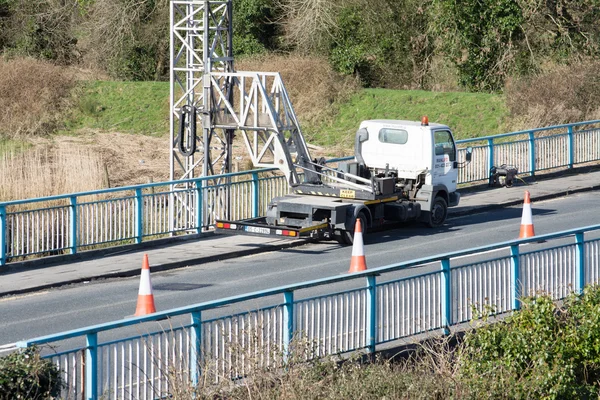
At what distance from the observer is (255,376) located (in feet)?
30.9

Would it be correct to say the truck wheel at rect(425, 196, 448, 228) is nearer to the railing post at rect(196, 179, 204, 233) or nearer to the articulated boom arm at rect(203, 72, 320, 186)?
the articulated boom arm at rect(203, 72, 320, 186)

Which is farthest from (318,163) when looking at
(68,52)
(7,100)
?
(68,52)

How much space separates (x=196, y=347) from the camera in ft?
31.1

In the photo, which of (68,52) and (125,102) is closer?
(125,102)

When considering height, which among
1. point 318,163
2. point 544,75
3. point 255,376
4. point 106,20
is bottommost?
point 255,376

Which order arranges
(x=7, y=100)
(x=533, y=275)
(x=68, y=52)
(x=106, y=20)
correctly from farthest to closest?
(x=68, y=52) → (x=106, y=20) → (x=7, y=100) → (x=533, y=275)

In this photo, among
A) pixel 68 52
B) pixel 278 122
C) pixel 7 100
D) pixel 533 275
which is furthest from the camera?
pixel 68 52

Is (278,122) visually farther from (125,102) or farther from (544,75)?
(125,102)

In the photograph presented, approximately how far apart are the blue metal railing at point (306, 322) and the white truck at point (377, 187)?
493cm

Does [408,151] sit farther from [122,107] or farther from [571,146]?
[122,107]

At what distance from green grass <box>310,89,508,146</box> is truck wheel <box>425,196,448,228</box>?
17869mm

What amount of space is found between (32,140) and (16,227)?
2236cm

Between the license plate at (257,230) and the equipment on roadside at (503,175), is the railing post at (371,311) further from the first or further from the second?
the equipment on roadside at (503,175)

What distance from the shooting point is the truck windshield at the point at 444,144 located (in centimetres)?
2155
